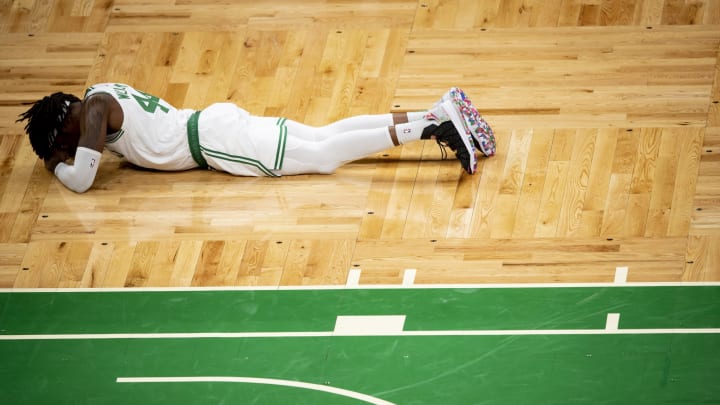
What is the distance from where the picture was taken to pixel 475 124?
691 centimetres

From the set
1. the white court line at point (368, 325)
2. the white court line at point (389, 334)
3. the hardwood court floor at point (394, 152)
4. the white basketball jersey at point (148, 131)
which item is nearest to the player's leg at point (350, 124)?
the hardwood court floor at point (394, 152)

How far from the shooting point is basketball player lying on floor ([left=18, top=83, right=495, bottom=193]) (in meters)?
6.88

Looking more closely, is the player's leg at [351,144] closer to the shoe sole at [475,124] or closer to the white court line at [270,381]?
the shoe sole at [475,124]

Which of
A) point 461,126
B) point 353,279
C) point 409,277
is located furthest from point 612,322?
point 461,126

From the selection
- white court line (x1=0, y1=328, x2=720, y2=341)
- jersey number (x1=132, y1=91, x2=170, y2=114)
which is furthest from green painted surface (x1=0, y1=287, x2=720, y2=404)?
jersey number (x1=132, y1=91, x2=170, y2=114)

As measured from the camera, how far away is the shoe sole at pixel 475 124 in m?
6.87

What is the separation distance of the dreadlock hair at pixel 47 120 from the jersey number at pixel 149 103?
1.17 feet

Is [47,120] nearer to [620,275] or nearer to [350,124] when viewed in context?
[350,124]

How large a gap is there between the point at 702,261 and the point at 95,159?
327cm

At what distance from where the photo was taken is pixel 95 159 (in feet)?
22.9

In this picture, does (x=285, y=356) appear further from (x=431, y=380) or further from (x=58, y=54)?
(x=58, y=54)

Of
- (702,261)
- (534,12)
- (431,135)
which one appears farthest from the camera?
(534,12)

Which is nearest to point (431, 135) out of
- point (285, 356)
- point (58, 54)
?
point (285, 356)

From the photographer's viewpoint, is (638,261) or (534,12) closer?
(638,261)
